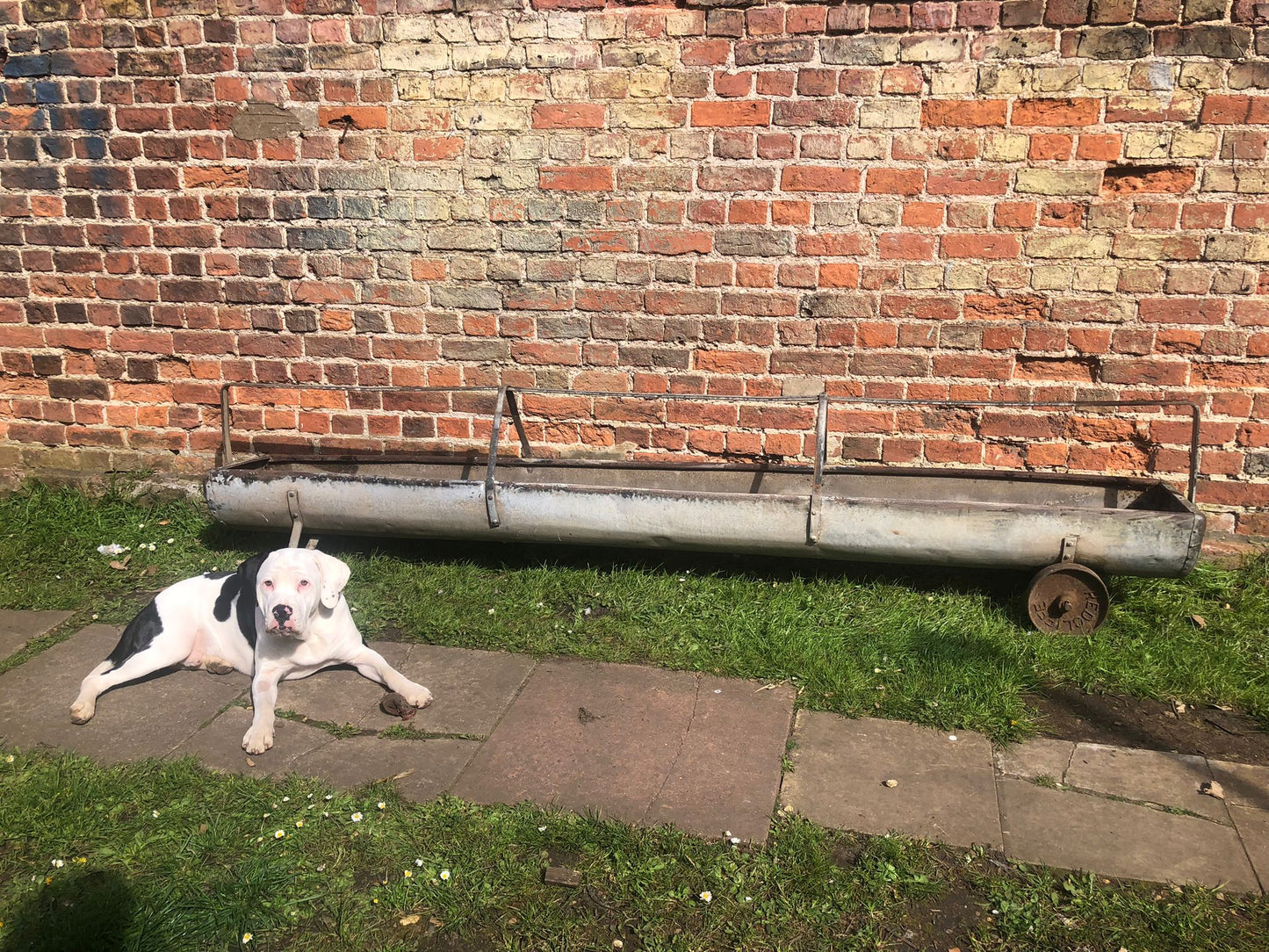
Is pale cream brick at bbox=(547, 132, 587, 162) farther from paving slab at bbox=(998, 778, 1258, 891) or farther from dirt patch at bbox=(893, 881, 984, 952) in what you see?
dirt patch at bbox=(893, 881, 984, 952)

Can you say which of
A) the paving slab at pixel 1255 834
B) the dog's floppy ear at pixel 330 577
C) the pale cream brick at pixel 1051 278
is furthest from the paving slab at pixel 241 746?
the pale cream brick at pixel 1051 278

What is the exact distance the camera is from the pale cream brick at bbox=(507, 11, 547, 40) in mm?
4352

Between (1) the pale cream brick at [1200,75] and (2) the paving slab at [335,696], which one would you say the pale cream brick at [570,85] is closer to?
(1) the pale cream brick at [1200,75]

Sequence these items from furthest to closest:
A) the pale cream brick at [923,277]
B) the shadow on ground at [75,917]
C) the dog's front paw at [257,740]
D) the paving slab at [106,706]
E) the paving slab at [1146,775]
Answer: the pale cream brick at [923,277]
the paving slab at [106,706]
the dog's front paw at [257,740]
the paving slab at [1146,775]
the shadow on ground at [75,917]

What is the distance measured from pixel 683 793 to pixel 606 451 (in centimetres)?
220

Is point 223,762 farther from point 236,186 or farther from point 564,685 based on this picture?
point 236,186

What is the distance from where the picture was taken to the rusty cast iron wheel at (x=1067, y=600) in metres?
3.78

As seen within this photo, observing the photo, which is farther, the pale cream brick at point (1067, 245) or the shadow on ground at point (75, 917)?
the pale cream brick at point (1067, 245)

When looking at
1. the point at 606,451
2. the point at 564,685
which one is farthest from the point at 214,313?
the point at 564,685

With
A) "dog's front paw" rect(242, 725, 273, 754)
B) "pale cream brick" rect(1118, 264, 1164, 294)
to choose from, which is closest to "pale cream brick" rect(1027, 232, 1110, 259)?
"pale cream brick" rect(1118, 264, 1164, 294)

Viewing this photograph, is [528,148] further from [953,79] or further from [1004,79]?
[1004,79]

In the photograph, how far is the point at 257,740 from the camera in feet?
10.5

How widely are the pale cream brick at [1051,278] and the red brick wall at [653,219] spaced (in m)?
0.01

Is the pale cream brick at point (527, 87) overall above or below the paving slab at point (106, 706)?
above
